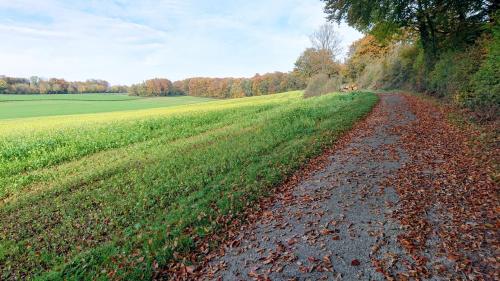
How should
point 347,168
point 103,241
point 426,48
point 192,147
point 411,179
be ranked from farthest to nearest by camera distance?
point 426,48
point 192,147
point 347,168
point 411,179
point 103,241

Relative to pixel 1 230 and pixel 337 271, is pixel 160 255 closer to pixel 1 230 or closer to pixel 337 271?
pixel 337 271

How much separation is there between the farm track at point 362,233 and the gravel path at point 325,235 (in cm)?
2

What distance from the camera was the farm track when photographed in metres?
4.38

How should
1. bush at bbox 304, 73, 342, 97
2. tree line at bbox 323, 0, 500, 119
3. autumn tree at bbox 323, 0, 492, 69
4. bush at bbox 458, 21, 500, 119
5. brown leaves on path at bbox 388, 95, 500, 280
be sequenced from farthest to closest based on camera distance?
bush at bbox 304, 73, 342, 97, autumn tree at bbox 323, 0, 492, 69, tree line at bbox 323, 0, 500, 119, bush at bbox 458, 21, 500, 119, brown leaves on path at bbox 388, 95, 500, 280

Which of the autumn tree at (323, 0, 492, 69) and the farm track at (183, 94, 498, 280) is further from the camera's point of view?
the autumn tree at (323, 0, 492, 69)

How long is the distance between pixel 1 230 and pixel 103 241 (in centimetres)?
303

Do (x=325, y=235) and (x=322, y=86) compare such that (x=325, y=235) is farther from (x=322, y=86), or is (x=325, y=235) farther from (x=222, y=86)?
(x=222, y=86)

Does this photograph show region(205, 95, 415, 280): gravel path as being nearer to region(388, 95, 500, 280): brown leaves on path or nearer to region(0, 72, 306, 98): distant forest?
region(388, 95, 500, 280): brown leaves on path

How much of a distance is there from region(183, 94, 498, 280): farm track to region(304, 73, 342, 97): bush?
37.2 m

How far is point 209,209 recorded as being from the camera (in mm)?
6883

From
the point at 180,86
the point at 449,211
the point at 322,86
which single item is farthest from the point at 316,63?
the point at 180,86

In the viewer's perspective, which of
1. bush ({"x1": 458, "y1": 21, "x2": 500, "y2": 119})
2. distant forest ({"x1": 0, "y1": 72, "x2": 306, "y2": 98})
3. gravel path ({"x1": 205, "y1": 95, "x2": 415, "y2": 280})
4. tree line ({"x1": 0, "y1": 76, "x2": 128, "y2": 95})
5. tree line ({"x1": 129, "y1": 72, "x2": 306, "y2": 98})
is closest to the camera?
gravel path ({"x1": 205, "y1": 95, "x2": 415, "y2": 280})

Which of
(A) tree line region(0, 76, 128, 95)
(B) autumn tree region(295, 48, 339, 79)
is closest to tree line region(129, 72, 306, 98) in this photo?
(A) tree line region(0, 76, 128, 95)

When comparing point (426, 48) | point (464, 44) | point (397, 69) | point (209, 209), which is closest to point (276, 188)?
point (209, 209)
